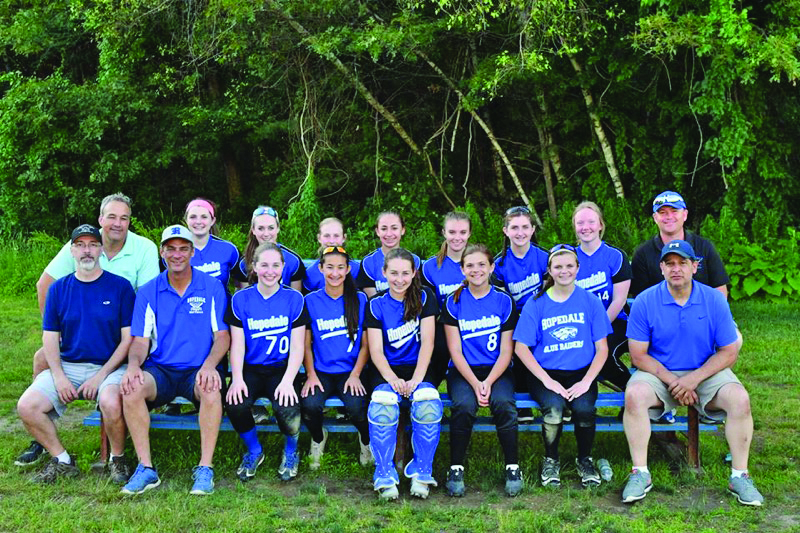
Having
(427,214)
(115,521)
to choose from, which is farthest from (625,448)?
(427,214)

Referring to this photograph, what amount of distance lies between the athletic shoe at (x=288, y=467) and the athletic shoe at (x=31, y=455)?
1555mm

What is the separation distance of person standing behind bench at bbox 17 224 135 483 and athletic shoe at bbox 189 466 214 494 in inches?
29.3

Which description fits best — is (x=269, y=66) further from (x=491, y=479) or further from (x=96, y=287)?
(x=491, y=479)

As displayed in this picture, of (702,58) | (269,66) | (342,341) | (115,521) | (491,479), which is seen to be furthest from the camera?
(269,66)

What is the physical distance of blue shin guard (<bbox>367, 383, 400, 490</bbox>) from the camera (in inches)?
181

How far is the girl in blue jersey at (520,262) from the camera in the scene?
543cm

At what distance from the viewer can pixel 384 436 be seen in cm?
461

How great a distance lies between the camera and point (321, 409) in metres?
4.90

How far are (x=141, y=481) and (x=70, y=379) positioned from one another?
0.91m

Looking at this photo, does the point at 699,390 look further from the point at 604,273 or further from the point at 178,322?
the point at 178,322

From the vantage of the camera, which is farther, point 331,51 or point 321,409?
point 331,51

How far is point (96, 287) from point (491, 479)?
2659 millimetres

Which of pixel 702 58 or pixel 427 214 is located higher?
pixel 702 58

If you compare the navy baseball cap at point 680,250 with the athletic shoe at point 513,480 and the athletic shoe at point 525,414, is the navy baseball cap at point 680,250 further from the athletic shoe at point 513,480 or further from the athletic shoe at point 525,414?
the athletic shoe at point 513,480
